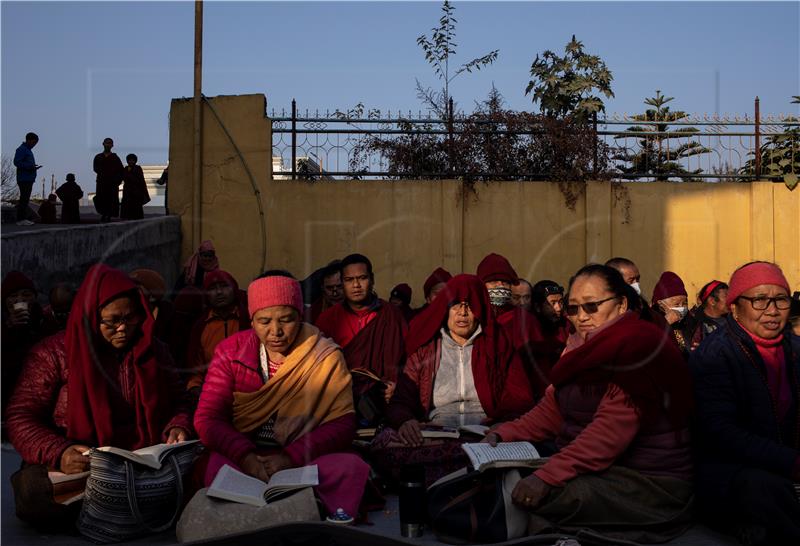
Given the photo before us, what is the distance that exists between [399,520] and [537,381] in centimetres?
159

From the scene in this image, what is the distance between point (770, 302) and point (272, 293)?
2363 millimetres

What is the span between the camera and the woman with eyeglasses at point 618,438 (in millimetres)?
4082

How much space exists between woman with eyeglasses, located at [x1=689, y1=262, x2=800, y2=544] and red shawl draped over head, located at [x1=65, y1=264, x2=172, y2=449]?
263 cm

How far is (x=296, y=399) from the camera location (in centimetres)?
486

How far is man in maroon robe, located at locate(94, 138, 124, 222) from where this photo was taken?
546 inches

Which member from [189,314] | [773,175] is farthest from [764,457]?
[773,175]

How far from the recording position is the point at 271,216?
1258 centimetres

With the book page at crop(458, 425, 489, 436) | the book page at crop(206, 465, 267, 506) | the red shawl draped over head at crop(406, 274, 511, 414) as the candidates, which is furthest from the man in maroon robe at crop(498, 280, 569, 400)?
the book page at crop(206, 465, 267, 506)

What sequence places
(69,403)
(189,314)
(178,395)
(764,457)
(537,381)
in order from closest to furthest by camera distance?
(764,457), (69,403), (178,395), (537,381), (189,314)

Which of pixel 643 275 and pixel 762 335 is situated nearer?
pixel 762 335

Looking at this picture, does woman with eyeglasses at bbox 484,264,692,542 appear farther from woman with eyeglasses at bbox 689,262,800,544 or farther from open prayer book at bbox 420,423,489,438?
open prayer book at bbox 420,423,489,438

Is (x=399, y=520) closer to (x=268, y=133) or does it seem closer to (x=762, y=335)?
(x=762, y=335)

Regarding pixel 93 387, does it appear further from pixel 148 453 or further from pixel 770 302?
pixel 770 302

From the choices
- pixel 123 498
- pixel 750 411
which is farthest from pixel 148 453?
pixel 750 411
